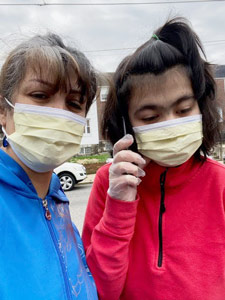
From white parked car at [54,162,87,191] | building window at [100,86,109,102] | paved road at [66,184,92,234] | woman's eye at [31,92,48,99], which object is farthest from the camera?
white parked car at [54,162,87,191]

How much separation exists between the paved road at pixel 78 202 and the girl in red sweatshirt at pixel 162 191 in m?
4.03

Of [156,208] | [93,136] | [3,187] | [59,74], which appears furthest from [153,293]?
[93,136]

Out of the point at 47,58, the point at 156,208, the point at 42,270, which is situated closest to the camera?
the point at 42,270

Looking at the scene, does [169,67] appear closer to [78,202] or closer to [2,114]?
[2,114]

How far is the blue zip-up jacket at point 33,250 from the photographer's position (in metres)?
0.87

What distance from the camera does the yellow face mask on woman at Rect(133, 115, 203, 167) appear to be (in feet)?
4.14

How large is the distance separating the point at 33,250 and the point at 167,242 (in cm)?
61

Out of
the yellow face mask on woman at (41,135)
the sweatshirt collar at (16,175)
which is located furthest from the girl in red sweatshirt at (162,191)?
the sweatshirt collar at (16,175)

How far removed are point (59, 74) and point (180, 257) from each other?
3.12 feet

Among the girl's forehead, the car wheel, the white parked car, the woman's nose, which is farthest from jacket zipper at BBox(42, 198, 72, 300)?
the car wheel

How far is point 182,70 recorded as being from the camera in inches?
49.9

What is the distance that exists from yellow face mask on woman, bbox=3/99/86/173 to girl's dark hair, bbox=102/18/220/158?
0.28 metres

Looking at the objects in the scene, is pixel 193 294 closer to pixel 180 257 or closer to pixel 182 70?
pixel 180 257

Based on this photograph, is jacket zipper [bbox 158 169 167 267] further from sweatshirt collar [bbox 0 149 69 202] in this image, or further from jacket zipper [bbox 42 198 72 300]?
sweatshirt collar [bbox 0 149 69 202]
